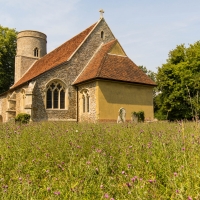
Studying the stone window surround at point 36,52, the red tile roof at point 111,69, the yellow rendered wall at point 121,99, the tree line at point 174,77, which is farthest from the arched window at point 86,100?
the stone window surround at point 36,52

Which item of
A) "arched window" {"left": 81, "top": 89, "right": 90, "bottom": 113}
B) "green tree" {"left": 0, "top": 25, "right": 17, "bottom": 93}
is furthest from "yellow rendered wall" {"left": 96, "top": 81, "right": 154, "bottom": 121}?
"green tree" {"left": 0, "top": 25, "right": 17, "bottom": 93}

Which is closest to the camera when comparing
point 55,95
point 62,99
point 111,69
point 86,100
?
point 111,69

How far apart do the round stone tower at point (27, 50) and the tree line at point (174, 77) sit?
4963 millimetres

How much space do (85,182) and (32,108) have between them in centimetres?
1494

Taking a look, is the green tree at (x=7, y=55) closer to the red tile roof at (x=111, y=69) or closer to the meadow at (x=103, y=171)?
the red tile roof at (x=111, y=69)

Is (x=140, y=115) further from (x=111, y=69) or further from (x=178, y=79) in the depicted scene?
(x=178, y=79)

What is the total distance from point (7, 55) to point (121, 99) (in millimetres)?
24311

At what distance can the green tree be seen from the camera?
33688 millimetres

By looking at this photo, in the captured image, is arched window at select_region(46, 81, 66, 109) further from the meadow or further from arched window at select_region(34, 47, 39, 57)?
arched window at select_region(34, 47, 39, 57)

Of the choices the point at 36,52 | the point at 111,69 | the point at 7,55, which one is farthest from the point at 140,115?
the point at 7,55

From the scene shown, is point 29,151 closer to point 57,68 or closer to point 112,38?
point 57,68

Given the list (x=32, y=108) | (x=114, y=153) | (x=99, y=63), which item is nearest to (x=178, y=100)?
(x=99, y=63)

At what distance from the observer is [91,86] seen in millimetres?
17406

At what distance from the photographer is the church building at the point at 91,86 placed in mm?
16922
